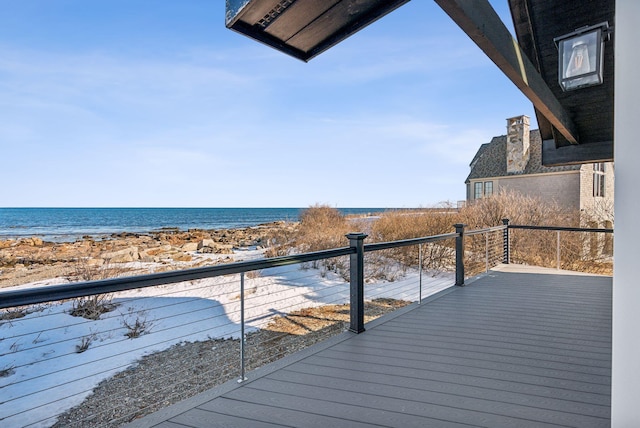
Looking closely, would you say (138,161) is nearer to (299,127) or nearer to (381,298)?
(299,127)

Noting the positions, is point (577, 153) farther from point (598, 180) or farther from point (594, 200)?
point (598, 180)

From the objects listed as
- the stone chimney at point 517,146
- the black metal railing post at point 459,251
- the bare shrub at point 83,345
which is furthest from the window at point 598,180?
the bare shrub at point 83,345

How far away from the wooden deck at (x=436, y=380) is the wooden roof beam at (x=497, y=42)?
2.34 metres

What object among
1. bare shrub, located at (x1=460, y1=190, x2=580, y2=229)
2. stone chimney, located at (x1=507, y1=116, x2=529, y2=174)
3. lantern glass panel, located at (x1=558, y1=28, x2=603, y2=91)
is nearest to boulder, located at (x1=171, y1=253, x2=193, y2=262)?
bare shrub, located at (x1=460, y1=190, x2=580, y2=229)

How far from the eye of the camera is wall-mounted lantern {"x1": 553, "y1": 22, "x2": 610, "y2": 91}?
8.50 feet

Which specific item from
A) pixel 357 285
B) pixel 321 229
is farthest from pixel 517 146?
pixel 357 285

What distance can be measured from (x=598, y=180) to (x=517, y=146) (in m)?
3.68

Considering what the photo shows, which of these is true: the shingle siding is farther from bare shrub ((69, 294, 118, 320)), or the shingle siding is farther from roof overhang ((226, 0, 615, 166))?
bare shrub ((69, 294, 118, 320))

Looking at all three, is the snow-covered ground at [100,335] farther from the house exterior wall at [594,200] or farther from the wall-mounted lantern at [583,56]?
the house exterior wall at [594,200]

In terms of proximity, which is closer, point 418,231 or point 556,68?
point 556,68

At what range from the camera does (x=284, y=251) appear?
39.3 feet

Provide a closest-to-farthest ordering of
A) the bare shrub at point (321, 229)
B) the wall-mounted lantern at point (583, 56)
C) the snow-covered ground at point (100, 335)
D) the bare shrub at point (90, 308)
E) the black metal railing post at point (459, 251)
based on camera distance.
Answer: the wall-mounted lantern at point (583, 56) < the snow-covered ground at point (100, 335) < the black metal railing post at point (459, 251) < the bare shrub at point (90, 308) < the bare shrub at point (321, 229)

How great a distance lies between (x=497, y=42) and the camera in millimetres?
2574

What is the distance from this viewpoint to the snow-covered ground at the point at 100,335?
12.3 feet
